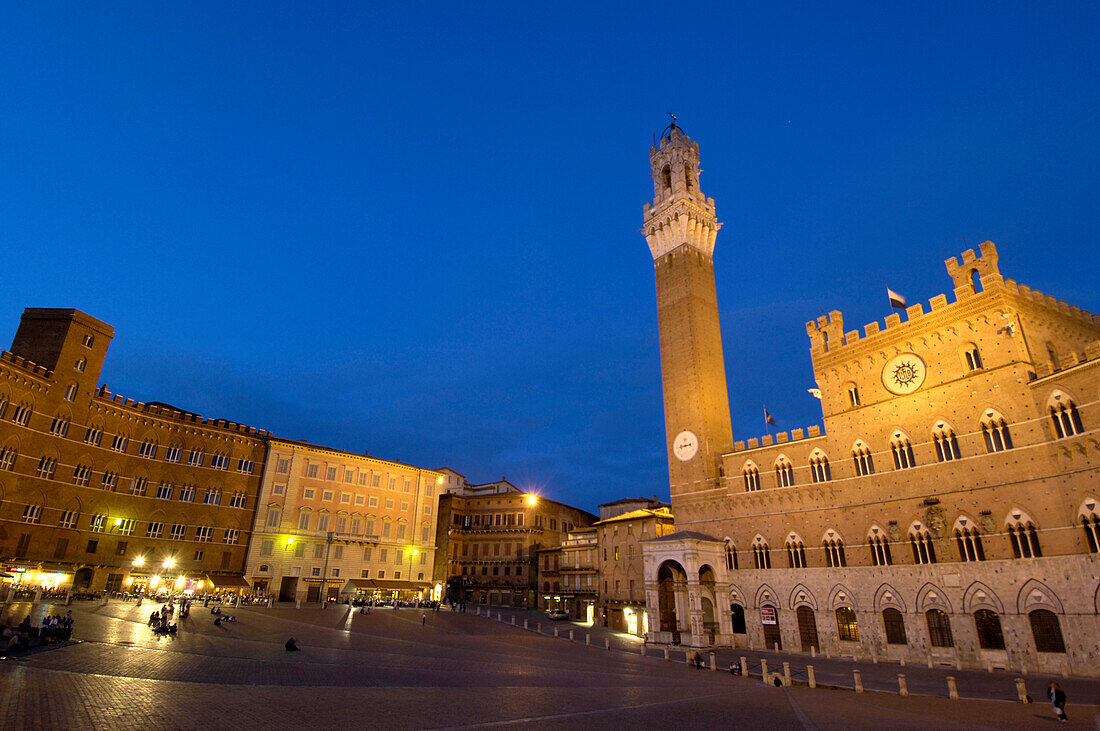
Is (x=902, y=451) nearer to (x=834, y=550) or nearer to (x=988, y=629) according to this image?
(x=834, y=550)

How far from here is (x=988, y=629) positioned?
29062 millimetres

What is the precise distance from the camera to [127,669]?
1780 cm

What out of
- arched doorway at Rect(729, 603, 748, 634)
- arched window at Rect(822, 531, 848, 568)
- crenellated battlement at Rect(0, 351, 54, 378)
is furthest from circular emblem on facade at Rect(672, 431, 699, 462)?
crenellated battlement at Rect(0, 351, 54, 378)

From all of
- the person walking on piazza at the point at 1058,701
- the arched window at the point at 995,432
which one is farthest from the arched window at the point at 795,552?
the person walking on piazza at the point at 1058,701

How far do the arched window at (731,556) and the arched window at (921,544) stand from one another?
486 inches

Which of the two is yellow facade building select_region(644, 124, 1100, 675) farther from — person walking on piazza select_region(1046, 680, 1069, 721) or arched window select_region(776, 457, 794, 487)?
person walking on piazza select_region(1046, 680, 1069, 721)

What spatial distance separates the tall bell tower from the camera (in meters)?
46.4

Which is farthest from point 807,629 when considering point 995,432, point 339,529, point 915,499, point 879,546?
point 339,529

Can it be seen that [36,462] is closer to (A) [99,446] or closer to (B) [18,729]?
(A) [99,446]

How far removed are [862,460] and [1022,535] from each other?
916 centimetres

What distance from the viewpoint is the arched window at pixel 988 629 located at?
1129 inches

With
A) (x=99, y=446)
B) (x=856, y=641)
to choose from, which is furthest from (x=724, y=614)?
(x=99, y=446)

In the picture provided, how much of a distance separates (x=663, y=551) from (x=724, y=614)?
243 inches

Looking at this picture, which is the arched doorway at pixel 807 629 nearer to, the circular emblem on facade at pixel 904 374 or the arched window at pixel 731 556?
the arched window at pixel 731 556
